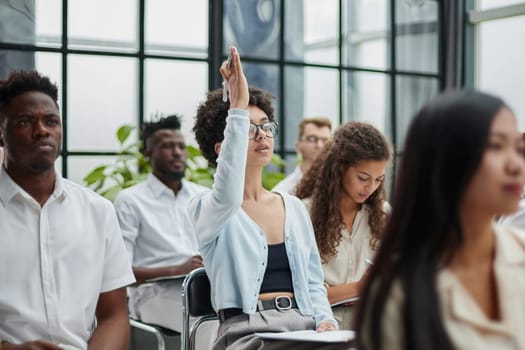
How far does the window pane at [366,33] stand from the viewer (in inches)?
229

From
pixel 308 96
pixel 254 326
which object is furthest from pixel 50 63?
pixel 254 326

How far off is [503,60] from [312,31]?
171 cm

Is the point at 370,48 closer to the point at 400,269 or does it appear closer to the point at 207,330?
the point at 207,330

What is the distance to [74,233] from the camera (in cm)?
213

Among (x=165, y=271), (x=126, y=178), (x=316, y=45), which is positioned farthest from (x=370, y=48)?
(x=165, y=271)

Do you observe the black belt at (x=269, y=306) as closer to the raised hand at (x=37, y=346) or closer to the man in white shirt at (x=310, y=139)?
the raised hand at (x=37, y=346)

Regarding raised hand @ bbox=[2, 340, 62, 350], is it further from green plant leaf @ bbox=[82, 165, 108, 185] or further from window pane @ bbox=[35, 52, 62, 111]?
window pane @ bbox=[35, 52, 62, 111]

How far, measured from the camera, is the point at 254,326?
213cm

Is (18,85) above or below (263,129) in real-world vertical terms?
above

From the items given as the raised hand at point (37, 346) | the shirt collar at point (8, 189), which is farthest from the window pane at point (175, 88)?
the raised hand at point (37, 346)

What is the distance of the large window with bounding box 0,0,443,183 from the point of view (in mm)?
4566

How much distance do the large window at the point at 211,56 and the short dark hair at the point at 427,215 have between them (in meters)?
3.19

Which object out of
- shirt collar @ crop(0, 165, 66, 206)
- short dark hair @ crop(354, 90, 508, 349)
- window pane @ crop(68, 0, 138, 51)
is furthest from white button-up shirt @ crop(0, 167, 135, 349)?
window pane @ crop(68, 0, 138, 51)

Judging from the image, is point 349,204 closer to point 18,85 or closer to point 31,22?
point 18,85
